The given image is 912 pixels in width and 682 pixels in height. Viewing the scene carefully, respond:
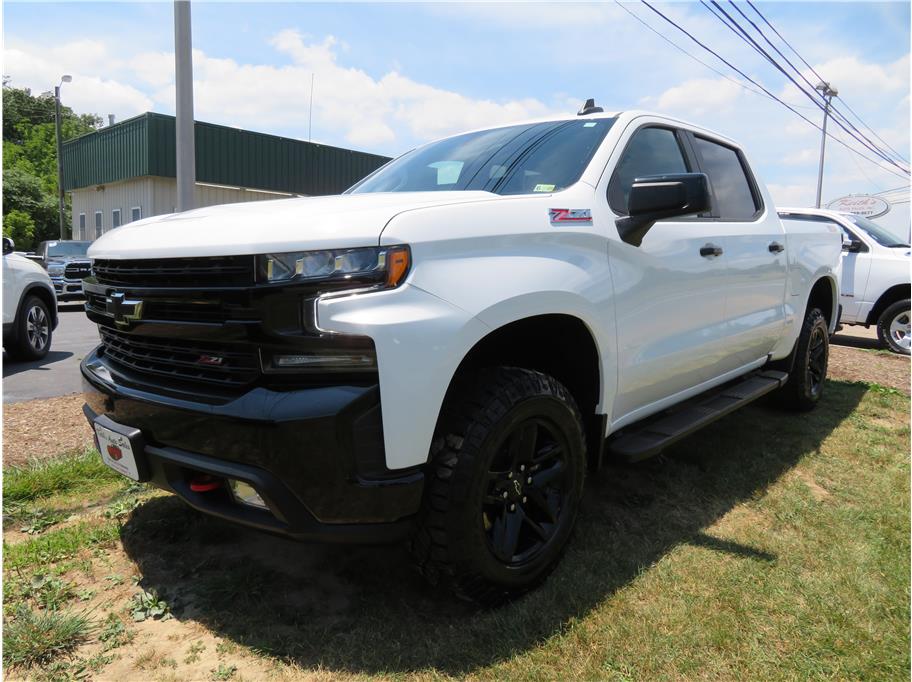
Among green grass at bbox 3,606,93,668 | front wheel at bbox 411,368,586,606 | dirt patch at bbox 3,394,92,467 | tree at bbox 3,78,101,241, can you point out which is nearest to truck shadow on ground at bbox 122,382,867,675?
front wheel at bbox 411,368,586,606

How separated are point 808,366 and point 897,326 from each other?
486 cm

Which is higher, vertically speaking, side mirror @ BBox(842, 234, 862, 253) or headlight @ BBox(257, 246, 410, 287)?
side mirror @ BBox(842, 234, 862, 253)

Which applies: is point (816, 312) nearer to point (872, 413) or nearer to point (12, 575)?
point (872, 413)

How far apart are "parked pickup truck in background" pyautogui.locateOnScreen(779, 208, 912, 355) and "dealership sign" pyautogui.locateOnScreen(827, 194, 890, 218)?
8.32 metres

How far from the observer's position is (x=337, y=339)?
6.20ft

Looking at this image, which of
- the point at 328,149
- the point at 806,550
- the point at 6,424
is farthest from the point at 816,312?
the point at 328,149

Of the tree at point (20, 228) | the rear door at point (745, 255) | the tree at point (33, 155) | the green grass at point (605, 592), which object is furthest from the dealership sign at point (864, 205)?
the tree at point (20, 228)

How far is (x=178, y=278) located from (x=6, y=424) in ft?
10.3

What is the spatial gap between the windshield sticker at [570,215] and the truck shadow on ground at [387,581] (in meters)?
1.37

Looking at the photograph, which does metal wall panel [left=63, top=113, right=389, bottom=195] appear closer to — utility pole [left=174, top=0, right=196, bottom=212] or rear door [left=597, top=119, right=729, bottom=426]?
utility pole [left=174, top=0, right=196, bottom=212]

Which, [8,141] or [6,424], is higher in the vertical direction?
[8,141]

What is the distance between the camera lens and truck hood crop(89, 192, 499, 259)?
6.38ft

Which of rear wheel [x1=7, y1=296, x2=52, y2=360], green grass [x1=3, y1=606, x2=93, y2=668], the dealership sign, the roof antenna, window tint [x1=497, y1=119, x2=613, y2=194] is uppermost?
the dealership sign

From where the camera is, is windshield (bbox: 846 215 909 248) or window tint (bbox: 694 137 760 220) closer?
window tint (bbox: 694 137 760 220)
